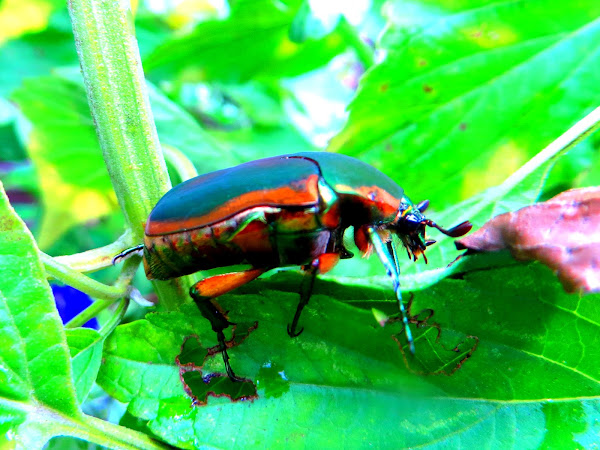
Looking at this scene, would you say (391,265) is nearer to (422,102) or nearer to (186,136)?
(422,102)

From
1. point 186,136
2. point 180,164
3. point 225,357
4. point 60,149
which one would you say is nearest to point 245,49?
point 186,136

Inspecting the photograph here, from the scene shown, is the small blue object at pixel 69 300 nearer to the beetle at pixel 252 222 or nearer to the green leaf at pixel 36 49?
the beetle at pixel 252 222

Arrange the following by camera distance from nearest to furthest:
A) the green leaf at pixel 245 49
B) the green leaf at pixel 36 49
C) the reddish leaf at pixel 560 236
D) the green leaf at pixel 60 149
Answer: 1. the reddish leaf at pixel 560 236
2. the green leaf at pixel 60 149
3. the green leaf at pixel 245 49
4. the green leaf at pixel 36 49

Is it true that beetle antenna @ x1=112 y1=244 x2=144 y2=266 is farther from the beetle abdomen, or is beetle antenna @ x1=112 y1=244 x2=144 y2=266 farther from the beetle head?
the beetle head

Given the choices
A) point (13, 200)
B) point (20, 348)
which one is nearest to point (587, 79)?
point (20, 348)

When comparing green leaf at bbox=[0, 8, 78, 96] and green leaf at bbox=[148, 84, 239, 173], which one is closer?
green leaf at bbox=[148, 84, 239, 173]

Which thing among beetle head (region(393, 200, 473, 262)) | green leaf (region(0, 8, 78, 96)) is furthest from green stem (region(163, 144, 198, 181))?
green leaf (region(0, 8, 78, 96))

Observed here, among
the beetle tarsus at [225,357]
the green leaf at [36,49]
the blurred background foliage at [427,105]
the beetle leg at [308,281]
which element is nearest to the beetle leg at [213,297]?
the beetle tarsus at [225,357]
